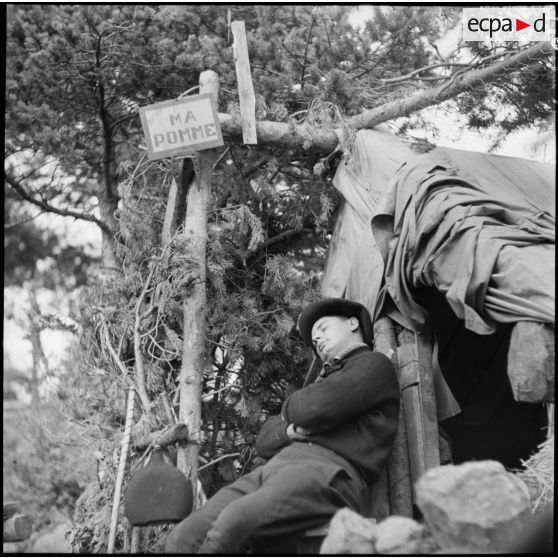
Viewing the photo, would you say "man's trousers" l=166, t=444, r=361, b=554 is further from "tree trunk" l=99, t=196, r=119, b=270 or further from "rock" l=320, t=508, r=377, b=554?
"tree trunk" l=99, t=196, r=119, b=270

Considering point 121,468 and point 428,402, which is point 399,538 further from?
point 121,468

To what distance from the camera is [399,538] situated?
3.03 metres

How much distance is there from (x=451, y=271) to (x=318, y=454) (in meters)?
1.24

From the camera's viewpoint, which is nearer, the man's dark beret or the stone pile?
the stone pile

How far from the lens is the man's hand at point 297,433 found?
438 centimetres

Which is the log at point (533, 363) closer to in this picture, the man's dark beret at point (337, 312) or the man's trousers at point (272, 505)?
the man's trousers at point (272, 505)

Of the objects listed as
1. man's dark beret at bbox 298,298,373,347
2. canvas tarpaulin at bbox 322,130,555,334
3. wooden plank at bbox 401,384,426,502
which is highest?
canvas tarpaulin at bbox 322,130,555,334

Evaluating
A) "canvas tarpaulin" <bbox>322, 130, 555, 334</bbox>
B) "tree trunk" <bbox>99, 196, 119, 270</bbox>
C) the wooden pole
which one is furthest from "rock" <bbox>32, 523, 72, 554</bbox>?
"canvas tarpaulin" <bbox>322, 130, 555, 334</bbox>

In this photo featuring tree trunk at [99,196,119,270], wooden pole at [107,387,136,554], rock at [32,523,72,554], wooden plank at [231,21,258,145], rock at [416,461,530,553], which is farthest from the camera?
rock at [32,523,72,554]

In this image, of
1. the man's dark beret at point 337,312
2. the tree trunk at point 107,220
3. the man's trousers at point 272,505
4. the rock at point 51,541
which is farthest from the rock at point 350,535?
the rock at point 51,541

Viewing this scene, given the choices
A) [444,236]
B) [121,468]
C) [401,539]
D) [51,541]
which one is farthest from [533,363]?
[51,541]

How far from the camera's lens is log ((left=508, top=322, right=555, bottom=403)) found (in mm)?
3678

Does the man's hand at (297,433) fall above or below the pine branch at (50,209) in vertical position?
below
